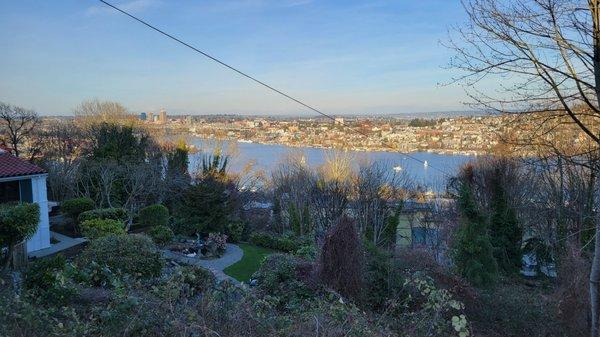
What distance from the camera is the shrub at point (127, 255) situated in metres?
10.0

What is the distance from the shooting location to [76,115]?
36.8m

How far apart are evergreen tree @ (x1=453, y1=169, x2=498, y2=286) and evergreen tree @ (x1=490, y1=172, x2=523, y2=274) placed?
689cm

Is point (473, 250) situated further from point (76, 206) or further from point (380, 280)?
point (76, 206)

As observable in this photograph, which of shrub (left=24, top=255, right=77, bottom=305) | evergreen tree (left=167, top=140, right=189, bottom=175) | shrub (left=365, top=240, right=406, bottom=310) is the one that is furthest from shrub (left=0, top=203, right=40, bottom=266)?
evergreen tree (left=167, top=140, right=189, bottom=175)

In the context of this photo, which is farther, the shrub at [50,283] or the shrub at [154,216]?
the shrub at [154,216]

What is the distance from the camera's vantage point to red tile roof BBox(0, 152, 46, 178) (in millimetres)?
14156

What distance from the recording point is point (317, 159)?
27.0 meters

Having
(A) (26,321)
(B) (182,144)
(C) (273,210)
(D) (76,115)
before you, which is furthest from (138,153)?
(A) (26,321)

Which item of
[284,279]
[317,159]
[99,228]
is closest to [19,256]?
[99,228]

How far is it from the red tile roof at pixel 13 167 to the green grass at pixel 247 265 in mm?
7164

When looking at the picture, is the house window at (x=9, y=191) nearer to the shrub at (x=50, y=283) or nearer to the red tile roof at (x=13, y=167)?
the red tile roof at (x=13, y=167)

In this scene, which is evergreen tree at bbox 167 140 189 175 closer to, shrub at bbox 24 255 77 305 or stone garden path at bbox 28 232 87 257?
stone garden path at bbox 28 232 87 257

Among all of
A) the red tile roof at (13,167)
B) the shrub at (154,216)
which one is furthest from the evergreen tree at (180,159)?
the red tile roof at (13,167)

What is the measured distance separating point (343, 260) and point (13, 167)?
37.9 ft
